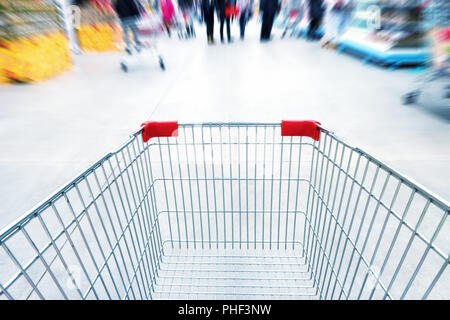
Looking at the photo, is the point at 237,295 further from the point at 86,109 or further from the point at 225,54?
the point at 225,54

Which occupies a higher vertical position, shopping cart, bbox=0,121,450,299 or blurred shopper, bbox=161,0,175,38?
blurred shopper, bbox=161,0,175,38

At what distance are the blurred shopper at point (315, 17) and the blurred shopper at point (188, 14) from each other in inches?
194

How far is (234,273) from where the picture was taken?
1542mm

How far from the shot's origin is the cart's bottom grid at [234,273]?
1.41 metres

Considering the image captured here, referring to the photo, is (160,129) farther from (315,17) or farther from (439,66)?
(315,17)

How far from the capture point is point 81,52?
28.7 ft

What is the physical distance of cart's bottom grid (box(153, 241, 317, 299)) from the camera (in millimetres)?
1410

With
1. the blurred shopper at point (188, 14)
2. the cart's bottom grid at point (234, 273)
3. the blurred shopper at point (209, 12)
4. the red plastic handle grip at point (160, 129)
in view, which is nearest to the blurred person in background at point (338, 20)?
the blurred shopper at point (209, 12)

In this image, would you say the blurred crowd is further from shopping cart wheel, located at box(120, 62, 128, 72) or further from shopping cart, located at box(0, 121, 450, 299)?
shopping cart, located at box(0, 121, 450, 299)

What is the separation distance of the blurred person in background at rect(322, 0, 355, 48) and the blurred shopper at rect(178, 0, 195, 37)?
224 inches

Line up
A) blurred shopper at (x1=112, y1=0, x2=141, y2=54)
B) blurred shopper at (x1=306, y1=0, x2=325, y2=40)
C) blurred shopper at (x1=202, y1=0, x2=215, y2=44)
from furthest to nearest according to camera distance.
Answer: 1. blurred shopper at (x1=202, y1=0, x2=215, y2=44)
2. blurred shopper at (x1=306, y1=0, x2=325, y2=40)
3. blurred shopper at (x1=112, y1=0, x2=141, y2=54)

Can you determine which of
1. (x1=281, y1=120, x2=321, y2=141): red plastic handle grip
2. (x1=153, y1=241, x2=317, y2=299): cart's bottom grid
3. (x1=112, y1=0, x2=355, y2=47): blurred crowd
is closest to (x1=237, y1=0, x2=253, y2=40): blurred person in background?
(x1=112, y1=0, x2=355, y2=47): blurred crowd
